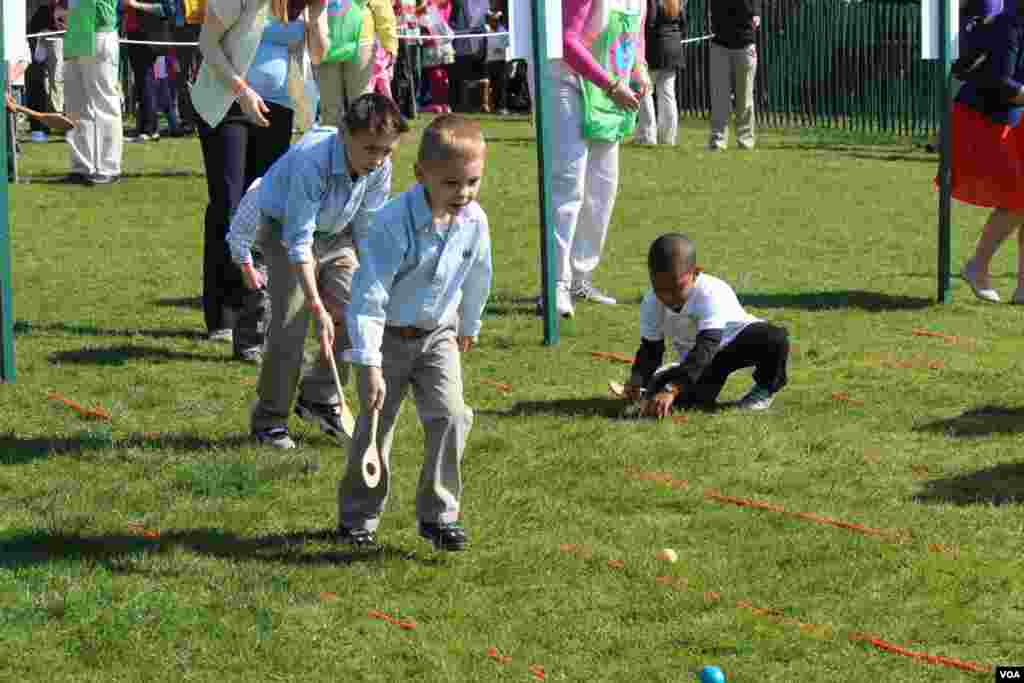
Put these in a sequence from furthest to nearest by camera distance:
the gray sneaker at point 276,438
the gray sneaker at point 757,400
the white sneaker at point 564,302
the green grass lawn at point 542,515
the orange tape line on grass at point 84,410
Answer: the white sneaker at point 564,302
the gray sneaker at point 757,400
the orange tape line on grass at point 84,410
the gray sneaker at point 276,438
the green grass lawn at point 542,515

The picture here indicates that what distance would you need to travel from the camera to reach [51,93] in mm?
19656

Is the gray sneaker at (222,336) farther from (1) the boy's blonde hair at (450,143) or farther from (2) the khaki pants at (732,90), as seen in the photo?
(2) the khaki pants at (732,90)

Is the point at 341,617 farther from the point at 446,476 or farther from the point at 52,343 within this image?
the point at 52,343

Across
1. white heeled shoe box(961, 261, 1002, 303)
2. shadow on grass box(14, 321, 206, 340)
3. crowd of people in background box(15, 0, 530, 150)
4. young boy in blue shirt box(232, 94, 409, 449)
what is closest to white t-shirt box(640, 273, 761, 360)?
young boy in blue shirt box(232, 94, 409, 449)

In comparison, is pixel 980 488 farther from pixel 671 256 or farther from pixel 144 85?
pixel 144 85

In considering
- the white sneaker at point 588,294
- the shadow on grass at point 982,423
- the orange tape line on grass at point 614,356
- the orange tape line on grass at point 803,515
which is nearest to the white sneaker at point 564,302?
the white sneaker at point 588,294

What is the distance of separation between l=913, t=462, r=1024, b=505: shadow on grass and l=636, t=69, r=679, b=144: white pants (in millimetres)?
13148

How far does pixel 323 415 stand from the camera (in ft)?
24.2

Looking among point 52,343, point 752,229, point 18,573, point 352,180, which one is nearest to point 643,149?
point 752,229

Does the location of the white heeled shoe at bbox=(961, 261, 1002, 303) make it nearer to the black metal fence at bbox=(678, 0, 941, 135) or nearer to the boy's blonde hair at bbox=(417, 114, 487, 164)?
the boy's blonde hair at bbox=(417, 114, 487, 164)

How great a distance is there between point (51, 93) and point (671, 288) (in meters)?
13.4

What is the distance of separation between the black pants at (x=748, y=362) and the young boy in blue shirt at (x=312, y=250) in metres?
1.54

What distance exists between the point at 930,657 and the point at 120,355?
521cm

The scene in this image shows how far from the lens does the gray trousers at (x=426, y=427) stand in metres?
5.83
